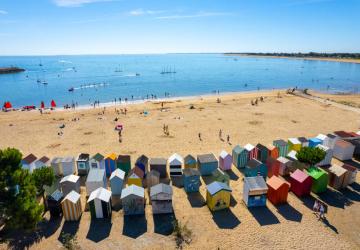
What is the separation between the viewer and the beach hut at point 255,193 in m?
15.2

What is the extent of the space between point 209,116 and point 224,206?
22745 mm

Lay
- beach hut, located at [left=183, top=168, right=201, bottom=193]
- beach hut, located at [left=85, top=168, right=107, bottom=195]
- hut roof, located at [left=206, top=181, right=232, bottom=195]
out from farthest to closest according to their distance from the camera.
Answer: beach hut, located at [left=183, top=168, right=201, bottom=193] < beach hut, located at [left=85, top=168, right=107, bottom=195] < hut roof, located at [left=206, top=181, right=232, bottom=195]

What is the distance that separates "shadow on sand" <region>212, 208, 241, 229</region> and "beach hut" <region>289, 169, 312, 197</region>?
4.84 metres

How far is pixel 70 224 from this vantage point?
14.2m

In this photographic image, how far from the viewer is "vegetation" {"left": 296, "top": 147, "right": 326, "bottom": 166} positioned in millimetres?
17547

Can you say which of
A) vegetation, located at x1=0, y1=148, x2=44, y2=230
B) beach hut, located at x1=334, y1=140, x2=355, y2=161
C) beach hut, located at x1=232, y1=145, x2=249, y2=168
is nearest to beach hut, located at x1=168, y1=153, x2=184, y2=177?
beach hut, located at x1=232, y1=145, x2=249, y2=168

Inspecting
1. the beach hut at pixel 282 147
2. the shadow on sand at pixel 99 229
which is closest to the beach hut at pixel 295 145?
the beach hut at pixel 282 147

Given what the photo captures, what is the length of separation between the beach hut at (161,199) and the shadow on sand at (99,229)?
2639mm

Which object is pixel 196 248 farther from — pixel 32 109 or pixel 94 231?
pixel 32 109

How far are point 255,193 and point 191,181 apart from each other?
4.10m

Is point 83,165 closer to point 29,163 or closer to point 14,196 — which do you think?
point 29,163

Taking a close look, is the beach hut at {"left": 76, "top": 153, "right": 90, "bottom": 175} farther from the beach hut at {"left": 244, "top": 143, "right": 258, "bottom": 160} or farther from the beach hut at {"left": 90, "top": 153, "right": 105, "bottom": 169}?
the beach hut at {"left": 244, "top": 143, "right": 258, "bottom": 160}

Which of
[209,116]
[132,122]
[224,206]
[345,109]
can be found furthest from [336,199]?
[345,109]

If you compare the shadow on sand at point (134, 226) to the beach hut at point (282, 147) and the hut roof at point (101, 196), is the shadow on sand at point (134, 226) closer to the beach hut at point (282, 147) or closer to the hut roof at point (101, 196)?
the hut roof at point (101, 196)
